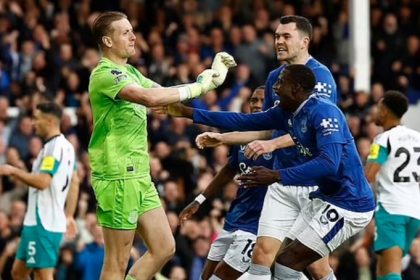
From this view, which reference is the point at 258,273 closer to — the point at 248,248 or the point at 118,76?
the point at 248,248

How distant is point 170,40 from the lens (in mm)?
22359

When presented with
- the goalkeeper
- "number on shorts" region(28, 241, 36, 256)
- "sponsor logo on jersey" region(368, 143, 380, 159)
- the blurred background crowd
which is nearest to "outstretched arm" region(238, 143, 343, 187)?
the goalkeeper

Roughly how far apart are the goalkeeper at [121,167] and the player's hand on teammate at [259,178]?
→ 0.87 m

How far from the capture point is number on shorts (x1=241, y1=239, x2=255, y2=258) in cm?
1273

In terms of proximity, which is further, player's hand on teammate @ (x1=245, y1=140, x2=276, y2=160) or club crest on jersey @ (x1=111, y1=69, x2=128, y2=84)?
club crest on jersey @ (x1=111, y1=69, x2=128, y2=84)

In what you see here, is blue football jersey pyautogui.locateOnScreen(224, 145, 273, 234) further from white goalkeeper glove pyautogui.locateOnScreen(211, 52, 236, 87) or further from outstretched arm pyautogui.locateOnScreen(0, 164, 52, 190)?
outstretched arm pyautogui.locateOnScreen(0, 164, 52, 190)

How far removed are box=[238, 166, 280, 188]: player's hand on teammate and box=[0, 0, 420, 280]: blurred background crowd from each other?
633cm

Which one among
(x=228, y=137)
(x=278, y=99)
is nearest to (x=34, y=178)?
(x=228, y=137)

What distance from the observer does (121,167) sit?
37.9 ft

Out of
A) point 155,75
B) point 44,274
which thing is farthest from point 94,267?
point 155,75

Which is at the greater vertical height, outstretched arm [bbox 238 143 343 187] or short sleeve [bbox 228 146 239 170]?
outstretched arm [bbox 238 143 343 187]

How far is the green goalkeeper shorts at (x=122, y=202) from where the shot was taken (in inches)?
454

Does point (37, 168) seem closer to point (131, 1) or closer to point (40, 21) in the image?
point (40, 21)

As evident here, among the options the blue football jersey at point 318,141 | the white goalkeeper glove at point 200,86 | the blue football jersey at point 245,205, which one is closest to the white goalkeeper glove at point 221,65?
the white goalkeeper glove at point 200,86
